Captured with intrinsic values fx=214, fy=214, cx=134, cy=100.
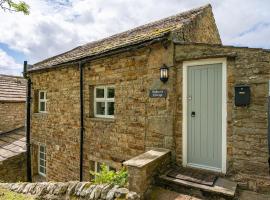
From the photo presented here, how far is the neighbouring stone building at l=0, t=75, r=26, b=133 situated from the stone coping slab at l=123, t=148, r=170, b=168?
12.6 meters

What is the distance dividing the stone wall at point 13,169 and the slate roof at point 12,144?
0.69 ft

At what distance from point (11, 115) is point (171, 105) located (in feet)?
43.3

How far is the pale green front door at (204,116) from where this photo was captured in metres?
5.19

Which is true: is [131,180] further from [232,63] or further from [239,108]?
[232,63]

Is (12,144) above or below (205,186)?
below

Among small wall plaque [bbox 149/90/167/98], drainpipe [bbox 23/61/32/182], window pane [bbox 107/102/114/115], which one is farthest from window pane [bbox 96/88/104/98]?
drainpipe [bbox 23/61/32/182]

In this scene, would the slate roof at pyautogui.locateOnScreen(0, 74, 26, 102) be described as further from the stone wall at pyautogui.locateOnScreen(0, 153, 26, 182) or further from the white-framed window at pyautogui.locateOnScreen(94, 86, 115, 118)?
the white-framed window at pyautogui.locateOnScreen(94, 86, 115, 118)

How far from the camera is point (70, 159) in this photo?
28.0 feet

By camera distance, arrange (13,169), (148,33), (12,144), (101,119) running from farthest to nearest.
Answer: (12,144), (13,169), (101,119), (148,33)

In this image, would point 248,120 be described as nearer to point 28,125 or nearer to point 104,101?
point 104,101

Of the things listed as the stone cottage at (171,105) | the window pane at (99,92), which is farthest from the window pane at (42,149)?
the window pane at (99,92)

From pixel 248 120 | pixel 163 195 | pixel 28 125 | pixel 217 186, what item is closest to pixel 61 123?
pixel 28 125

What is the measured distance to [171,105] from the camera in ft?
18.5

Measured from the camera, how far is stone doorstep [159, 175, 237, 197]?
4135 mm
